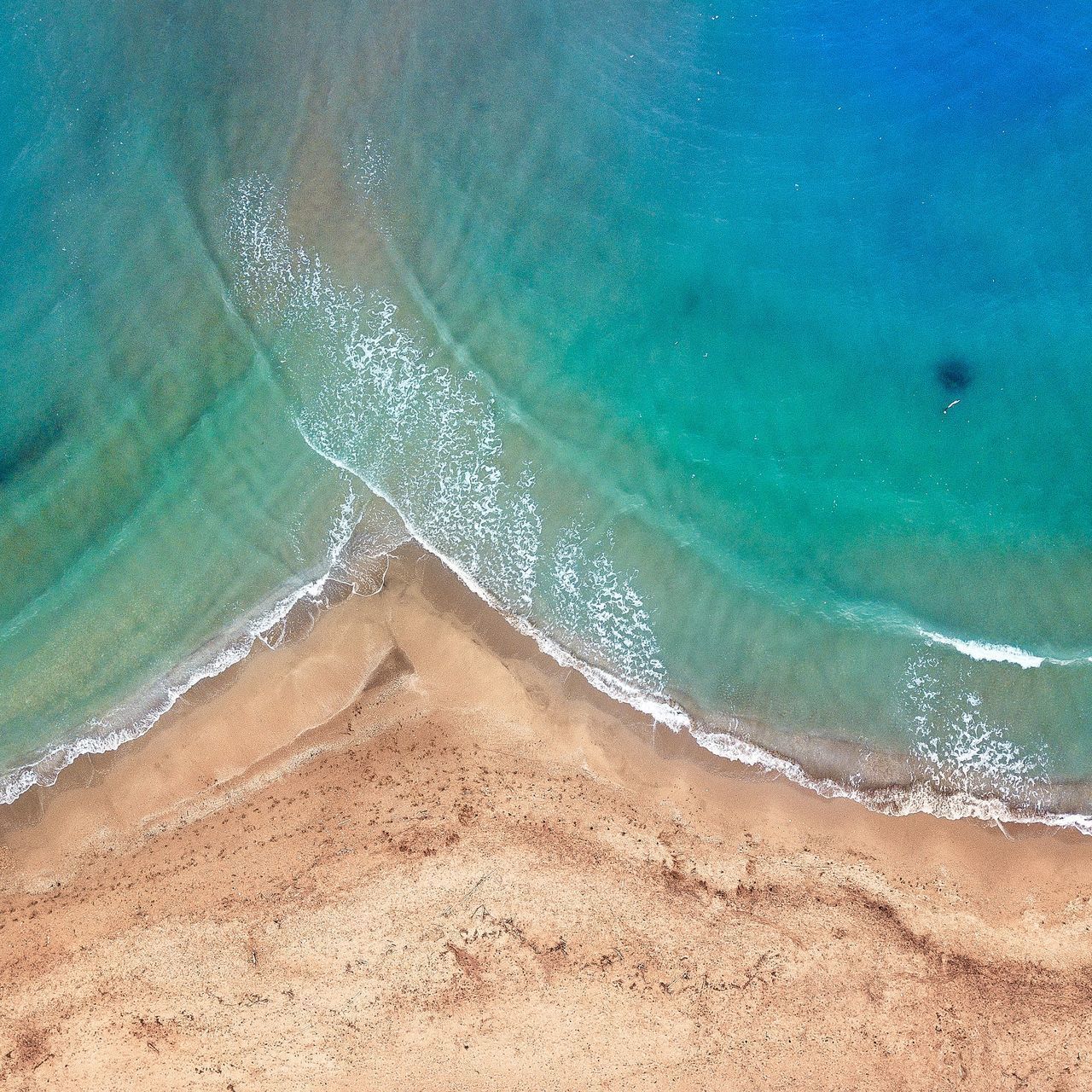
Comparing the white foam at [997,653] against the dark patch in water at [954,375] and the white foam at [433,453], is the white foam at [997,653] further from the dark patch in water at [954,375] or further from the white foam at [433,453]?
the white foam at [433,453]

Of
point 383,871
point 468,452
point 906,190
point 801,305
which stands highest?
point 906,190

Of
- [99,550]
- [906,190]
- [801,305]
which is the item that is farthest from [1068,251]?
[99,550]

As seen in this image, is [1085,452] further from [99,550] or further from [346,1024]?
[99,550]

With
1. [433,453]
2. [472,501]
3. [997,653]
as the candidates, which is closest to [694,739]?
[472,501]

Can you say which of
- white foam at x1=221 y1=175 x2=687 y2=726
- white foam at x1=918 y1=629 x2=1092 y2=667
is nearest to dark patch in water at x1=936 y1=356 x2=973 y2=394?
white foam at x1=918 y1=629 x2=1092 y2=667

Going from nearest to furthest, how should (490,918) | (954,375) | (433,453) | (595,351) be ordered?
(490,918) < (433,453) < (595,351) < (954,375)

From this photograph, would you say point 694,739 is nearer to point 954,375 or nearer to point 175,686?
point 954,375

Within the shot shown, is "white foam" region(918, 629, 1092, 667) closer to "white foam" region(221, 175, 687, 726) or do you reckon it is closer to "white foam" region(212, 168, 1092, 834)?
"white foam" region(212, 168, 1092, 834)
